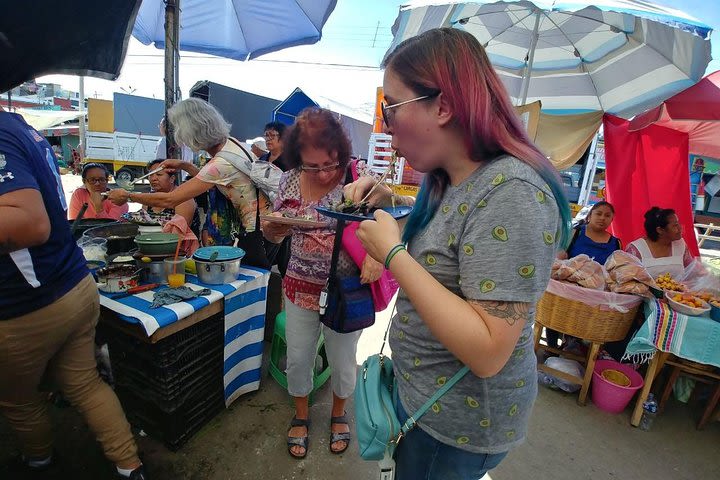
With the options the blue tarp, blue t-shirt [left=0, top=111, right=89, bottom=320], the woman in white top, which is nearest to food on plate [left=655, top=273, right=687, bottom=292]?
the woman in white top

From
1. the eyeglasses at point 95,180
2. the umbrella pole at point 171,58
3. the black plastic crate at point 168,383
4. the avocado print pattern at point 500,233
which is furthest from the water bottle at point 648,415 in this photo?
the eyeglasses at point 95,180

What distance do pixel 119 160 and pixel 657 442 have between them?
1618cm

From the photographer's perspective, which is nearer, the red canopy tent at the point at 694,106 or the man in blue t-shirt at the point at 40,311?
the man in blue t-shirt at the point at 40,311

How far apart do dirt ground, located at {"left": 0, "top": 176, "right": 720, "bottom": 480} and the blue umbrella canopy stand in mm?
3802

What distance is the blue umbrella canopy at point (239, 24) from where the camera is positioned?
385cm

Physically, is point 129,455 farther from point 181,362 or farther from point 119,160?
point 119,160

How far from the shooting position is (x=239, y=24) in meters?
4.17

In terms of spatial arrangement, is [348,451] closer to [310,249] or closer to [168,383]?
[168,383]

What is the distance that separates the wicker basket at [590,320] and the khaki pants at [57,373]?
290cm

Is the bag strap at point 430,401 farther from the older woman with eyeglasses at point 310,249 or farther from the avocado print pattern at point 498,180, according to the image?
the older woman with eyeglasses at point 310,249

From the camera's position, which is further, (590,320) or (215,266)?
(590,320)

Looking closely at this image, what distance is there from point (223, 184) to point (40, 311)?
1259mm

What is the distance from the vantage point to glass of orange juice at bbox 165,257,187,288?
6.43 ft

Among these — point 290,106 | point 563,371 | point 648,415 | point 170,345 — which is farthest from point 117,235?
point 290,106
